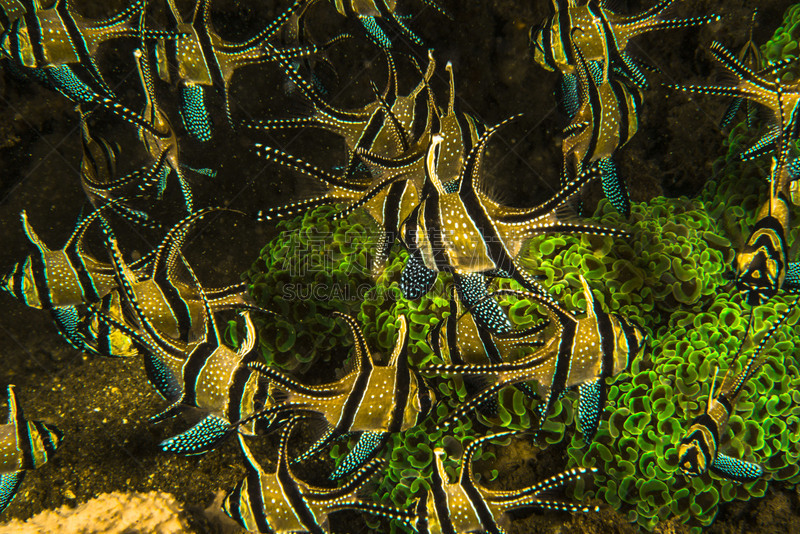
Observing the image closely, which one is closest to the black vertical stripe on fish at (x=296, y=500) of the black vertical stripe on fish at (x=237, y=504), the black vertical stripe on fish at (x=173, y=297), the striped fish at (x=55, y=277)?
the black vertical stripe on fish at (x=237, y=504)

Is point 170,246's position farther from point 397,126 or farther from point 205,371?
point 397,126

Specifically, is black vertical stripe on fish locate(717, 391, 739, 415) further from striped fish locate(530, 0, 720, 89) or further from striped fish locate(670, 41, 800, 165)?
striped fish locate(530, 0, 720, 89)

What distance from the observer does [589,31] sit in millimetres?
1969

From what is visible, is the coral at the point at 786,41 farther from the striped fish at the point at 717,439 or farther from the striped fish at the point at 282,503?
the striped fish at the point at 282,503

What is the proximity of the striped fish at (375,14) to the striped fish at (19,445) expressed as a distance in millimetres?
2612

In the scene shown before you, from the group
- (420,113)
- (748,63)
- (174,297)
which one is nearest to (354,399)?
(174,297)

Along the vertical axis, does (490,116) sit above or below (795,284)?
above

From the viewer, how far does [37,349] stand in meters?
3.62

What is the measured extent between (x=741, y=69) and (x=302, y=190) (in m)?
2.07

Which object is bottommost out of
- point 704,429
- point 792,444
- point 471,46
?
point 792,444

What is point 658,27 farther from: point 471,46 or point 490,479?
point 490,479

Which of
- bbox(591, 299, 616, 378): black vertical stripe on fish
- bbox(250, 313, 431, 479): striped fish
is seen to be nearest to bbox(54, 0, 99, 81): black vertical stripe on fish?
bbox(250, 313, 431, 479): striped fish

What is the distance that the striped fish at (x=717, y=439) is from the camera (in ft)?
5.50

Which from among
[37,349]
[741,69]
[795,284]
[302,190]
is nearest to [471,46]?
[741,69]
